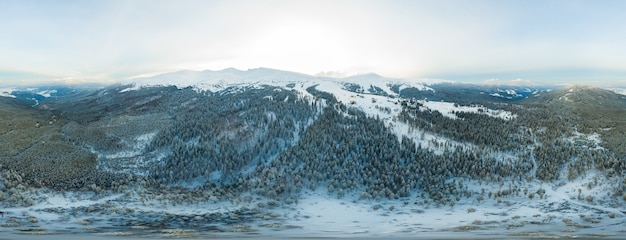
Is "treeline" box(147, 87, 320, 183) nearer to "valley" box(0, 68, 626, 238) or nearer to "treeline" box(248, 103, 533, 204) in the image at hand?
"valley" box(0, 68, 626, 238)

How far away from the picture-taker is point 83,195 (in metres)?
51.8

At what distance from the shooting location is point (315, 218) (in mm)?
46438

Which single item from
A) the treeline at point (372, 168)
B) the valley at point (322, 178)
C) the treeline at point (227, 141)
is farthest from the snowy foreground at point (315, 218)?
the treeline at point (227, 141)

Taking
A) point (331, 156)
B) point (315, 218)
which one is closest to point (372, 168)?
point (331, 156)

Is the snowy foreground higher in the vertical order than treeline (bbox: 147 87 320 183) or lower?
lower

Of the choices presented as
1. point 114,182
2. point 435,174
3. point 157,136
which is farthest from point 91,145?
point 435,174

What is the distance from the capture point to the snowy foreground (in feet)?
119

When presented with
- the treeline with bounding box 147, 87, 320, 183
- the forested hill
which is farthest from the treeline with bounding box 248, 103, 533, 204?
the treeline with bounding box 147, 87, 320, 183

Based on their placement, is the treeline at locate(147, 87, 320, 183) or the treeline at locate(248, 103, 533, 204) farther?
the treeline at locate(147, 87, 320, 183)

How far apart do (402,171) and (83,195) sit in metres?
48.6

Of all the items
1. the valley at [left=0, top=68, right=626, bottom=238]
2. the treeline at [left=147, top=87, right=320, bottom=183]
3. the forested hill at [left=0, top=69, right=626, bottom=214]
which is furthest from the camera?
the treeline at [left=147, top=87, right=320, bottom=183]

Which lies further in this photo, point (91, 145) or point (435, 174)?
point (91, 145)

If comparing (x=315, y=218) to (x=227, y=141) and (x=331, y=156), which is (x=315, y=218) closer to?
(x=331, y=156)

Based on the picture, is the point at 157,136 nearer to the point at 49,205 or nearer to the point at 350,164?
the point at 49,205
